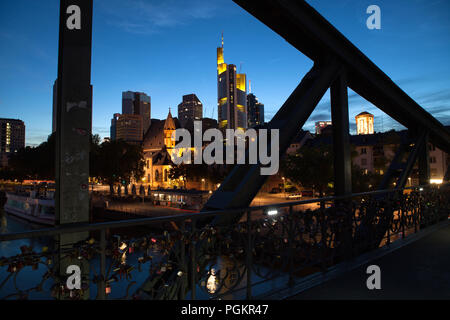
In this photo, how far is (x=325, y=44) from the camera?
460 centimetres

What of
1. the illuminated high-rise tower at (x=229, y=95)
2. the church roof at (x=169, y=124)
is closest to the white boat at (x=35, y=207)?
the church roof at (x=169, y=124)

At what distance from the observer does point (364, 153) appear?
2265 inches

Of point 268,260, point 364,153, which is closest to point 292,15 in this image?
point 268,260

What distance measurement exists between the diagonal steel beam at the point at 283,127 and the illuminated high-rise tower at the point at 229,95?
167m

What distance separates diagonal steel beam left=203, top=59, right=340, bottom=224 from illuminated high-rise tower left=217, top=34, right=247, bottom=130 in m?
167

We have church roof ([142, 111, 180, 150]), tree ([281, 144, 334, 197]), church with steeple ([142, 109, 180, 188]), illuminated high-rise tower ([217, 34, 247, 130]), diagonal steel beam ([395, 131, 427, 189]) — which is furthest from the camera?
illuminated high-rise tower ([217, 34, 247, 130])

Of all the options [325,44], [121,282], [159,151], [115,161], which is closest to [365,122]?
[159,151]

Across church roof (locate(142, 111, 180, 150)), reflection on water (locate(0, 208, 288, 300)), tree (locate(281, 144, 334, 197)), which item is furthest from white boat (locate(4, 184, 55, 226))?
church roof (locate(142, 111, 180, 150))

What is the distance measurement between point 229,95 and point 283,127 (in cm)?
17878

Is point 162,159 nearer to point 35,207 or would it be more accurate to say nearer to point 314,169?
point 35,207

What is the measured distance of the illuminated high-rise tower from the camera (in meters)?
176

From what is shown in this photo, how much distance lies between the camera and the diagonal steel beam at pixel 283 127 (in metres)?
3.43

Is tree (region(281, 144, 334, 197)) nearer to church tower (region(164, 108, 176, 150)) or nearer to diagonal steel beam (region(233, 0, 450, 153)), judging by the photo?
diagonal steel beam (region(233, 0, 450, 153))

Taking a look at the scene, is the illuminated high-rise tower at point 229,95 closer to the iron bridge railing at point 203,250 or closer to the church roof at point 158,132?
the church roof at point 158,132
